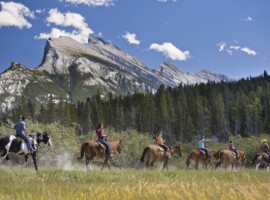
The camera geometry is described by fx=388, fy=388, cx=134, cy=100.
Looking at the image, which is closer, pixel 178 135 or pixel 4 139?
pixel 4 139

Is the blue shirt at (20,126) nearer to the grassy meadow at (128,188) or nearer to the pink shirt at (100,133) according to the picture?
the grassy meadow at (128,188)

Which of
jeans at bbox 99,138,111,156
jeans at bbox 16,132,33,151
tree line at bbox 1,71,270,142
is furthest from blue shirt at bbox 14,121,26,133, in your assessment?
tree line at bbox 1,71,270,142

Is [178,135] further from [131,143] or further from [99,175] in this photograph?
[99,175]

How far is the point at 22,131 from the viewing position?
68.9 ft

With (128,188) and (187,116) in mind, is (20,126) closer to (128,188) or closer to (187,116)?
(128,188)

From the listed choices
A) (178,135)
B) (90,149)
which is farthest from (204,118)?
(90,149)

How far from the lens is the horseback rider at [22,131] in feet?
66.7

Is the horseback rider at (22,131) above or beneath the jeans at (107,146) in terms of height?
above

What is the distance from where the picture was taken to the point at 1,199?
567 centimetres

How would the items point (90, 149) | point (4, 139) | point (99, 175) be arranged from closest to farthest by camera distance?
point (99, 175)
point (4, 139)
point (90, 149)

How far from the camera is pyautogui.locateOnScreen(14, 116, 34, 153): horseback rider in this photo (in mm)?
20330

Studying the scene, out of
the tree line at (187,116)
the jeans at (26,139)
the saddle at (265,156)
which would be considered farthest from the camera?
the tree line at (187,116)

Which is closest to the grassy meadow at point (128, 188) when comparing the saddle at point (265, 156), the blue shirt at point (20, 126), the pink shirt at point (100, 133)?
the blue shirt at point (20, 126)

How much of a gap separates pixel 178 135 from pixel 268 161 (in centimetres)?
9237
